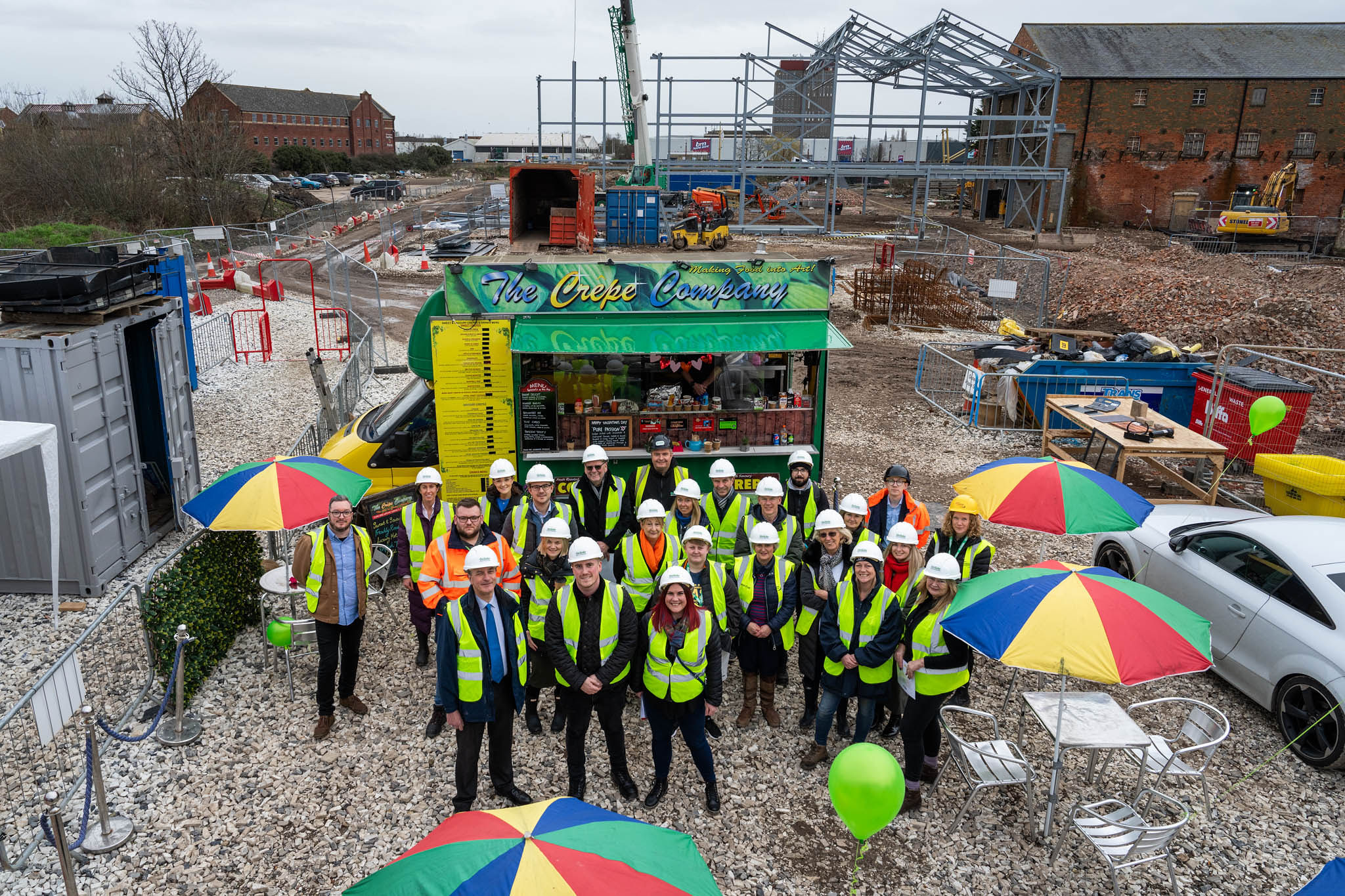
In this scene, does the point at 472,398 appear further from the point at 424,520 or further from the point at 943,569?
the point at 943,569

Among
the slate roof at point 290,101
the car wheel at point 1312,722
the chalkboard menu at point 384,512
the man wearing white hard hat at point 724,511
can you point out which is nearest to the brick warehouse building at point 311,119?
the slate roof at point 290,101

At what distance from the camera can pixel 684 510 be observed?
735 centimetres

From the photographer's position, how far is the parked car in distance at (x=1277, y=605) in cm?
675

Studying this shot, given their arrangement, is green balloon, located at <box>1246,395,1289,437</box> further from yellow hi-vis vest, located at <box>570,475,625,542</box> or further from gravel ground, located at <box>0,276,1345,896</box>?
yellow hi-vis vest, located at <box>570,475,625,542</box>

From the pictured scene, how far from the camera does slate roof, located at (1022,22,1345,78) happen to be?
148 feet

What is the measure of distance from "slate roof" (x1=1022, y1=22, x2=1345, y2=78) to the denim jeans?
46970 mm

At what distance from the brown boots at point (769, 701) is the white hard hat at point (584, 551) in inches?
86.6

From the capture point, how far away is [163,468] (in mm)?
Answer: 11133

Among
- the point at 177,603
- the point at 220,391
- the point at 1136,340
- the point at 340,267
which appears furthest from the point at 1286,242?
the point at 177,603

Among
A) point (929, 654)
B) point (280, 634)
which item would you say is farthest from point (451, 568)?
point (929, 654)

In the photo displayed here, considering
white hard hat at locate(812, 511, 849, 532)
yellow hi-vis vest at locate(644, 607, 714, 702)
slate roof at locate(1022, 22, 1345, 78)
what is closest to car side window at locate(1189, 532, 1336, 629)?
white hard hat at locate(812, 511, 849, 532)

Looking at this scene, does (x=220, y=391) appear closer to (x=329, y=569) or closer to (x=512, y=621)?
(x=329, y=569)

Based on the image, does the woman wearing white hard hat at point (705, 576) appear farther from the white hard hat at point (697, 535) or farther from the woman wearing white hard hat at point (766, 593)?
the woman wearing white hard hat at point (766, 593)

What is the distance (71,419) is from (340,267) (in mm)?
23099
